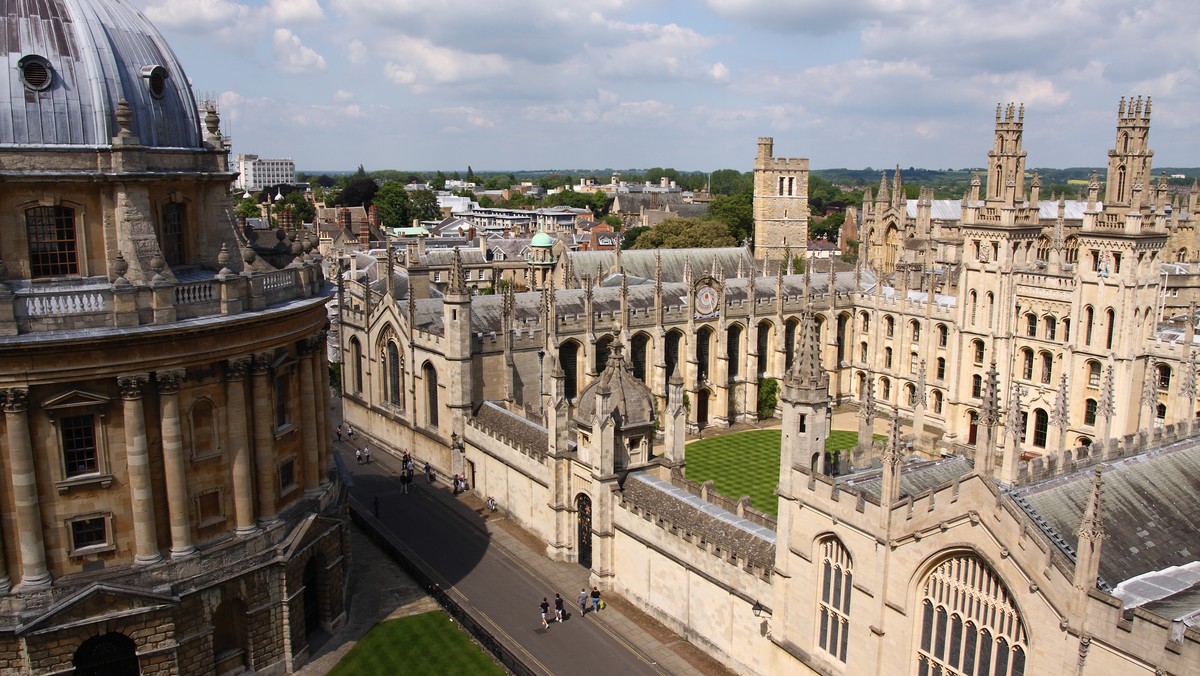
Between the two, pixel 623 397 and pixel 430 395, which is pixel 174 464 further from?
pixel 430 395

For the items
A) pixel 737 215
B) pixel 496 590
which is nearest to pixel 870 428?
pixel 496 590

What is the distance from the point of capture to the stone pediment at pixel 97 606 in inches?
810

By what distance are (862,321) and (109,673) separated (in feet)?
148

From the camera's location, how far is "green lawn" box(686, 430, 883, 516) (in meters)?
38.6

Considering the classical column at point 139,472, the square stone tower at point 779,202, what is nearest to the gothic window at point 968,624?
the classical column at point 139,472

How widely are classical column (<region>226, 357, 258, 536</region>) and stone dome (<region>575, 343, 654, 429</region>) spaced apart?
10.8 metres

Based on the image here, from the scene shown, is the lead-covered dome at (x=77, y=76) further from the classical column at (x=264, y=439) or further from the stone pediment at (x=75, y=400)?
the classical column at (x=264, y=439)

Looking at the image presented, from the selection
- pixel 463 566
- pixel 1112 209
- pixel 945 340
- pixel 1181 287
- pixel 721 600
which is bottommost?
pixel 463 566

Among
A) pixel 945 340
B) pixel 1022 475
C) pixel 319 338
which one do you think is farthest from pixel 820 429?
pixel 945 340

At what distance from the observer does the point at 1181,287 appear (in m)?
49.6

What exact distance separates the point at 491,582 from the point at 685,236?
209 ft

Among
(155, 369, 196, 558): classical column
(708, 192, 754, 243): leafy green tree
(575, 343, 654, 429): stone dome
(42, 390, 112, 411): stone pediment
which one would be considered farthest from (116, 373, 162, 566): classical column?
(708, 192, 754, 243): leafy green tree

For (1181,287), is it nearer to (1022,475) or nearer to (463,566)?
(1022,475)

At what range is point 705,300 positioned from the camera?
49750mm
